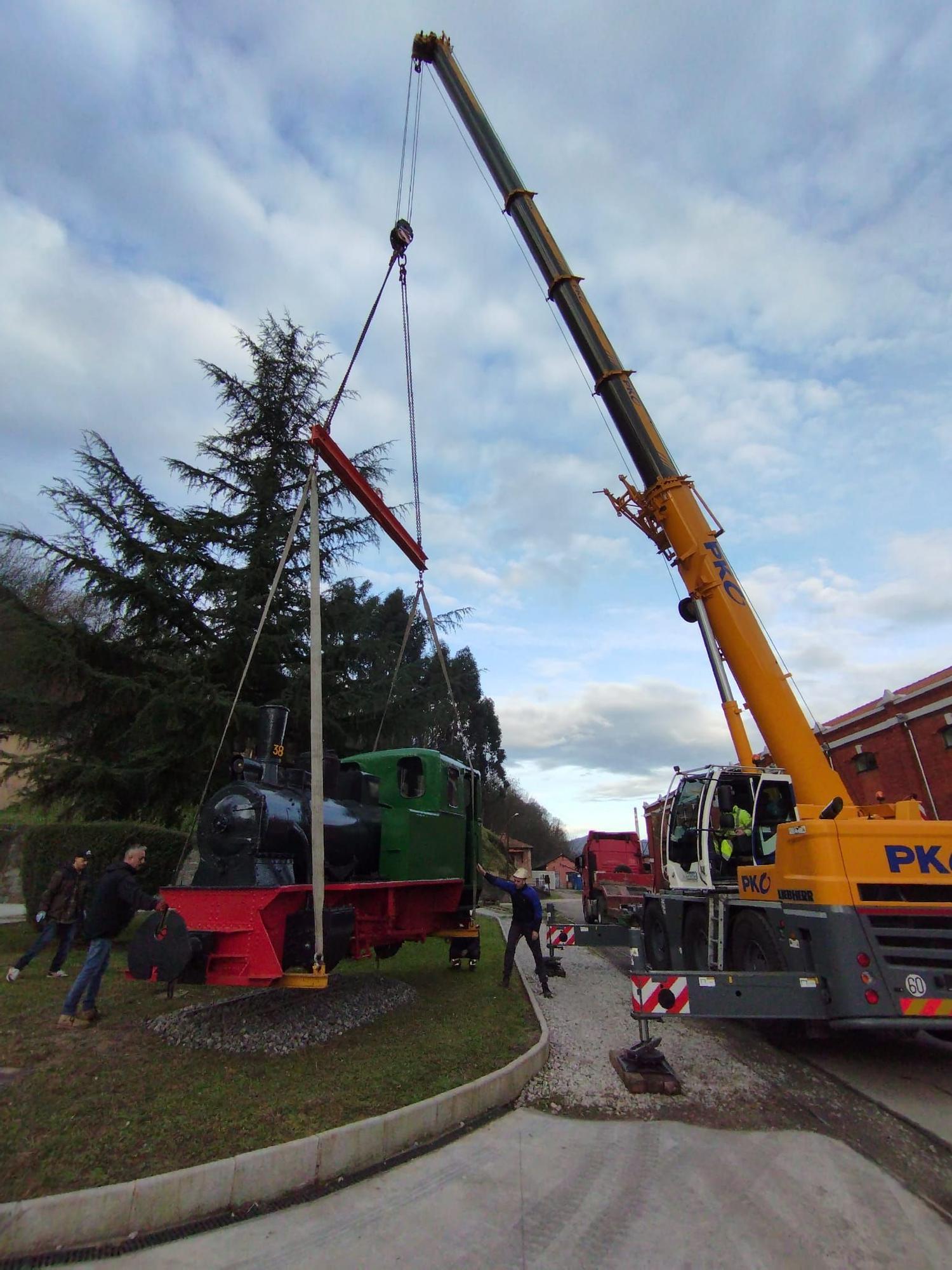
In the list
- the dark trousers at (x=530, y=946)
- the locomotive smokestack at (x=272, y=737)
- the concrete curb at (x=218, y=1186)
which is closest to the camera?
the concrete curb at (x=218, y=1186)

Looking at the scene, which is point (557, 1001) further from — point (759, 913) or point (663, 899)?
point (759, 913)

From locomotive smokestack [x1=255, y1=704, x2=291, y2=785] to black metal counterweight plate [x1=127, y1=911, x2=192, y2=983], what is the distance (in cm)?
185

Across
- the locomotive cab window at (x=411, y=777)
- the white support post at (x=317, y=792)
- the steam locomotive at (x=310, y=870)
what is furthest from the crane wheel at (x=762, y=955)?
the white support post at (x=317, y=792)

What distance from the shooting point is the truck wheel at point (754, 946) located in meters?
5.77

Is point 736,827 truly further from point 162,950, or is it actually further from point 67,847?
point 67,847

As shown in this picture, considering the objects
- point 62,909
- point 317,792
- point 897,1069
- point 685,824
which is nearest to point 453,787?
point 685,824

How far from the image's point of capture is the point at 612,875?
15.4 metres

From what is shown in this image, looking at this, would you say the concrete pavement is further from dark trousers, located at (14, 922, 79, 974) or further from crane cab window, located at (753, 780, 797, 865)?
dark trousers, located at (14, 922, 79, 974)

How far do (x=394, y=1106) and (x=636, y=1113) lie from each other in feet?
5.71

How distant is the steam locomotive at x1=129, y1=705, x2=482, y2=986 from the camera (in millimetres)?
4910

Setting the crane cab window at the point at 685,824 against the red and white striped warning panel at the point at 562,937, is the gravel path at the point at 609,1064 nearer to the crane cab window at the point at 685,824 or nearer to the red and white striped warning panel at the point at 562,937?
the red and white striped warning panel at the point at 562,937

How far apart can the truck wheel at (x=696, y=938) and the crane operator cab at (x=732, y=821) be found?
0.27 m

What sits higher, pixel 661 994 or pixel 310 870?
pixel 310 870

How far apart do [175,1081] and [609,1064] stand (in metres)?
3.48
